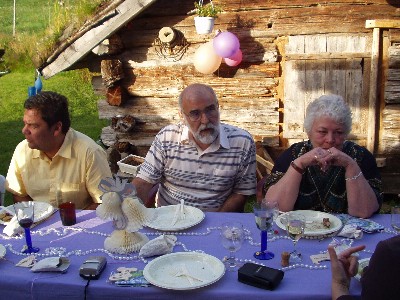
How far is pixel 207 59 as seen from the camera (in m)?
6.05

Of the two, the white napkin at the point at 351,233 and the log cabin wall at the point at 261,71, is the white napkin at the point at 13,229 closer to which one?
the white napkin at the point at 351,233

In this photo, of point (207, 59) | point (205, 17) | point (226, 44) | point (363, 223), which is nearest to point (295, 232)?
point (363, 223)

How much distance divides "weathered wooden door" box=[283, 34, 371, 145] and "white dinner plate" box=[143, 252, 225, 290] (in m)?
4.14

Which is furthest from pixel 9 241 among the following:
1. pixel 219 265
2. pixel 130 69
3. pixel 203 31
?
pixel 130 69

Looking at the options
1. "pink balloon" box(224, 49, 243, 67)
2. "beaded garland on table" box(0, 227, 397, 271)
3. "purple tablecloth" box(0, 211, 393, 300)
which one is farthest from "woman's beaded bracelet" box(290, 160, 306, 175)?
"pink balloon" box(224, 49, 243, 67)

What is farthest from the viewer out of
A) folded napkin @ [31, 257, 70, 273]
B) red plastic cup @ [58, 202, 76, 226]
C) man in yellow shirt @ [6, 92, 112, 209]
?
man in yellow shirt @ [6, 92, 112, 209]

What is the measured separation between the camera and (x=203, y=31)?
6023mm

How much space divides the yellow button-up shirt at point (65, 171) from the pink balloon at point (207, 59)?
265cm

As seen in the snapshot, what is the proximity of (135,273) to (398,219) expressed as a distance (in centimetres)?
146

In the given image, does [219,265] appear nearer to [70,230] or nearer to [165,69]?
[70,230]

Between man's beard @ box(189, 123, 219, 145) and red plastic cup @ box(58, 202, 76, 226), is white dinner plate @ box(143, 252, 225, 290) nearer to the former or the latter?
red plastic cup @ box(58, 202, 76, 226)

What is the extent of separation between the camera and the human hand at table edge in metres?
2.15

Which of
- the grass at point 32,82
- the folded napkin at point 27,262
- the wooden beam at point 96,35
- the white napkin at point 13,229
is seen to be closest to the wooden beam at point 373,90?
the wooden beam at point 96,35

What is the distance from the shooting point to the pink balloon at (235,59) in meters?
6.08
